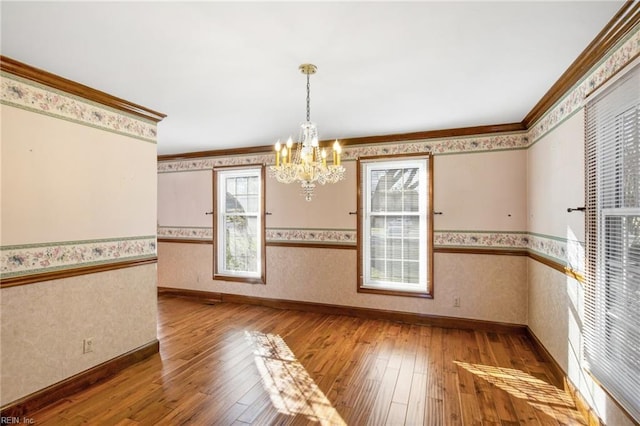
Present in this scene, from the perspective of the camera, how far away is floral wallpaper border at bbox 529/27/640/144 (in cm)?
171

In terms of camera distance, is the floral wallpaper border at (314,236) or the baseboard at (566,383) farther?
the floral wallpaper border at (314,236)

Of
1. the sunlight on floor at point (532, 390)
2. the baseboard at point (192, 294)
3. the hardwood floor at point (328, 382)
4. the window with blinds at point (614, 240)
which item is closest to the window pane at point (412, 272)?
the hardwood floor at point (328, 382)

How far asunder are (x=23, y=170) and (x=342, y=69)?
2.31m

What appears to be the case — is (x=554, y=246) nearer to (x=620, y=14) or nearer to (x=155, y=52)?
(x=620, y=14)

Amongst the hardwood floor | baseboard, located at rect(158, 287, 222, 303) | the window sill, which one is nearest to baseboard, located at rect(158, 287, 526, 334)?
baseboard, located at rect(158, 287, 222, 303)

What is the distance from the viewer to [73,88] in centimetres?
248

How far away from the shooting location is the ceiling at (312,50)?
5.38 feet

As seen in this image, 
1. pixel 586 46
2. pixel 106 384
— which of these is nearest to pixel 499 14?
pixel 586 46

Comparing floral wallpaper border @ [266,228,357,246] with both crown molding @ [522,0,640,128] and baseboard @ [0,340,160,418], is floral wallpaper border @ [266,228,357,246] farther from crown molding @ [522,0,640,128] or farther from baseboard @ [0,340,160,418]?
crown molding @ [522,0,640,128]

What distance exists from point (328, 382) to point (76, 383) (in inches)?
77.3

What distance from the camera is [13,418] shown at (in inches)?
83.0

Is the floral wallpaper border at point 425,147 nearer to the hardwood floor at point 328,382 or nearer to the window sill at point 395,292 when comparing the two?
the window sill at point 395,292

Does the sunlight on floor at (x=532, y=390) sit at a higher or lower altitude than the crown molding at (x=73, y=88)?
lower

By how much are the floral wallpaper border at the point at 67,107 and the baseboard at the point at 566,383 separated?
4.14m
